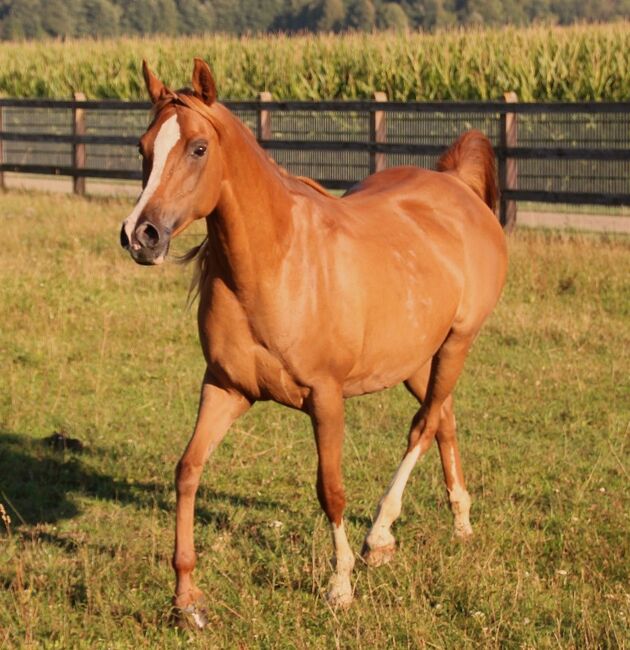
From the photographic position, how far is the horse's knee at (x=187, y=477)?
548 centimetres

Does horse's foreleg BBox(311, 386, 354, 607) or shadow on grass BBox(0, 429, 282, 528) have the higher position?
horse's foreleg BBox(311, 386, 354, 607)

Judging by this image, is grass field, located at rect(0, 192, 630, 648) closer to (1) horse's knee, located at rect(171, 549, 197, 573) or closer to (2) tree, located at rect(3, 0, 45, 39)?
(1) horse's knee, located at rect(171, 549, 197, 573)

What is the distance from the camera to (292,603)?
5445 millimetres

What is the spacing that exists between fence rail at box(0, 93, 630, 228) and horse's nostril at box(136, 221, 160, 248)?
10924 millimetres

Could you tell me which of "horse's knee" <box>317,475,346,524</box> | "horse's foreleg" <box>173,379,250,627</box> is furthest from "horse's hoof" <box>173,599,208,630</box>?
"horse's knee" <box>317,475,346,524</box>

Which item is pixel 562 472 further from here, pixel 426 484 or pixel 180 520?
pixel 180 520

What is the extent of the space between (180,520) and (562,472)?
115 inches

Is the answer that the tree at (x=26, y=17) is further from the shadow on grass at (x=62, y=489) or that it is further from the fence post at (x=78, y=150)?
the shadow on grass at (x=62, y=489)

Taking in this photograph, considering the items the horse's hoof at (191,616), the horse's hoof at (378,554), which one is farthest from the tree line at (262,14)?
the horse's hoof at (191,616)

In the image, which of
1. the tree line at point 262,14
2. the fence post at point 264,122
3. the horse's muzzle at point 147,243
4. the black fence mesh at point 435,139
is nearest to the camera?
the horse's muzzle at point 147,243

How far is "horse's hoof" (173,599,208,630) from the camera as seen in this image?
5.24 meters

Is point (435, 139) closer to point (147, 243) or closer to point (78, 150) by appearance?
point (78, 150)

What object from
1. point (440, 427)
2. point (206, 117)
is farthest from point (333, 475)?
point (206, 117)

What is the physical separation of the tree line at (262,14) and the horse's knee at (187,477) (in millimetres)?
101120
